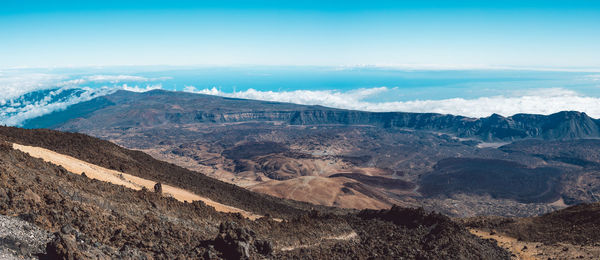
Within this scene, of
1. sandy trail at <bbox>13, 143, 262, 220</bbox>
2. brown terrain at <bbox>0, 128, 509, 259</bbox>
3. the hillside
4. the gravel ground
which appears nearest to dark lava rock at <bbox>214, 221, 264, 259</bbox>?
brown terrain at <bbox>0, 128, 509, 259</bbox>

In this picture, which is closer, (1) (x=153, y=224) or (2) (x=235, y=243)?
(2) (x=235, y=243)

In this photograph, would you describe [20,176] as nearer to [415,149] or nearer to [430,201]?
[430,201]

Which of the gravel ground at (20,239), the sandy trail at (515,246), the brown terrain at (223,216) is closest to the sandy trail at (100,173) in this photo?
the brown terrain at (223,216)

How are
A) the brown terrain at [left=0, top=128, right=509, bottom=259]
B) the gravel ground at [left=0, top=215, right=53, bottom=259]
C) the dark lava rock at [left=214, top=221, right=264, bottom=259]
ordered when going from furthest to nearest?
1. the dark lava rock at [left=214, top=221, right=264, bottom=259]
2. the brown terrain at [left=0, top=128, right=509, bottom=259]
3. the gravel ground at [left=0, top=215, right=53, bottom=259]

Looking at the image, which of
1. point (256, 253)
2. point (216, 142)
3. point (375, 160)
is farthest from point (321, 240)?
point (216, 142)

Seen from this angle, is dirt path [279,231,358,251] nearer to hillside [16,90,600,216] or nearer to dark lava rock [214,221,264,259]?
dark lava rock [214,221,264,259]

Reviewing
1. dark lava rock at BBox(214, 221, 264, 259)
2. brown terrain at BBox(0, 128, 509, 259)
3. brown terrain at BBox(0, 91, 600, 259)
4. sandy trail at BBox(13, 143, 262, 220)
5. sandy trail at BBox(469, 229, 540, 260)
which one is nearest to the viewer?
brown terrain at BBox(0, 128, 509, 259)

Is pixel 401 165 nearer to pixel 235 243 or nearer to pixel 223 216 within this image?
pixel 223 216

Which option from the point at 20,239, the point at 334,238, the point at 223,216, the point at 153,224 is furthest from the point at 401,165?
the point at 20,239
